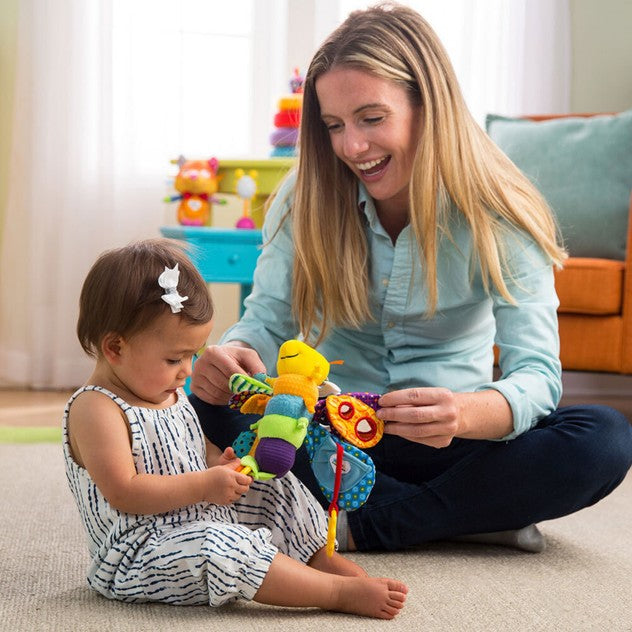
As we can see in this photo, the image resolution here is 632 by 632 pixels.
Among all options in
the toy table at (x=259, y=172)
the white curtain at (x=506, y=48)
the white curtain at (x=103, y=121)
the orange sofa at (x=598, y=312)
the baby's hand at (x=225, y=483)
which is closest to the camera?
the baby's hand at (x=225, y=483)

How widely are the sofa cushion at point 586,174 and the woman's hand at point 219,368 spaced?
162 cm

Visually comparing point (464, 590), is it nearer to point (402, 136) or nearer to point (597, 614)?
point (597, 614)

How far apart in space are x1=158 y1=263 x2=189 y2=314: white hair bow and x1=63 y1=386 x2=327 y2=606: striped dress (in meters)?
0.13

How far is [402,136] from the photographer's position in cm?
149

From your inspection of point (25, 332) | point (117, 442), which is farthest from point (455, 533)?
point (25, 332)

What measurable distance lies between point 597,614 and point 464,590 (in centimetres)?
17

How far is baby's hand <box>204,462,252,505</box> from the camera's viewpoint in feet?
3.68

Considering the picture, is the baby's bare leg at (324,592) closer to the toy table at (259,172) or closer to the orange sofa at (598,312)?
the orange sofa at (598,312)

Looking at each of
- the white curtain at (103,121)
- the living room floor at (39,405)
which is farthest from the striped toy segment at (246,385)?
the white curtain at (103,121)

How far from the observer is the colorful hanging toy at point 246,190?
8.79ft

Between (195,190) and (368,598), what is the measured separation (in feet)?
5.80

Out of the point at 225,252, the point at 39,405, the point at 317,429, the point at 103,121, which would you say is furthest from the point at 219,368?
the point at 103,121

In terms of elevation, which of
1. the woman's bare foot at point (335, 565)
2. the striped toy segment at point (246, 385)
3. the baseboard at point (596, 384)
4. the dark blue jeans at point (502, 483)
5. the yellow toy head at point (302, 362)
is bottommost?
the baseboard at point (596, 384)

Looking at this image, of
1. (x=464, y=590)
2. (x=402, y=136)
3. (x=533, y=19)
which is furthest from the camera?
(x=533, y=19)
